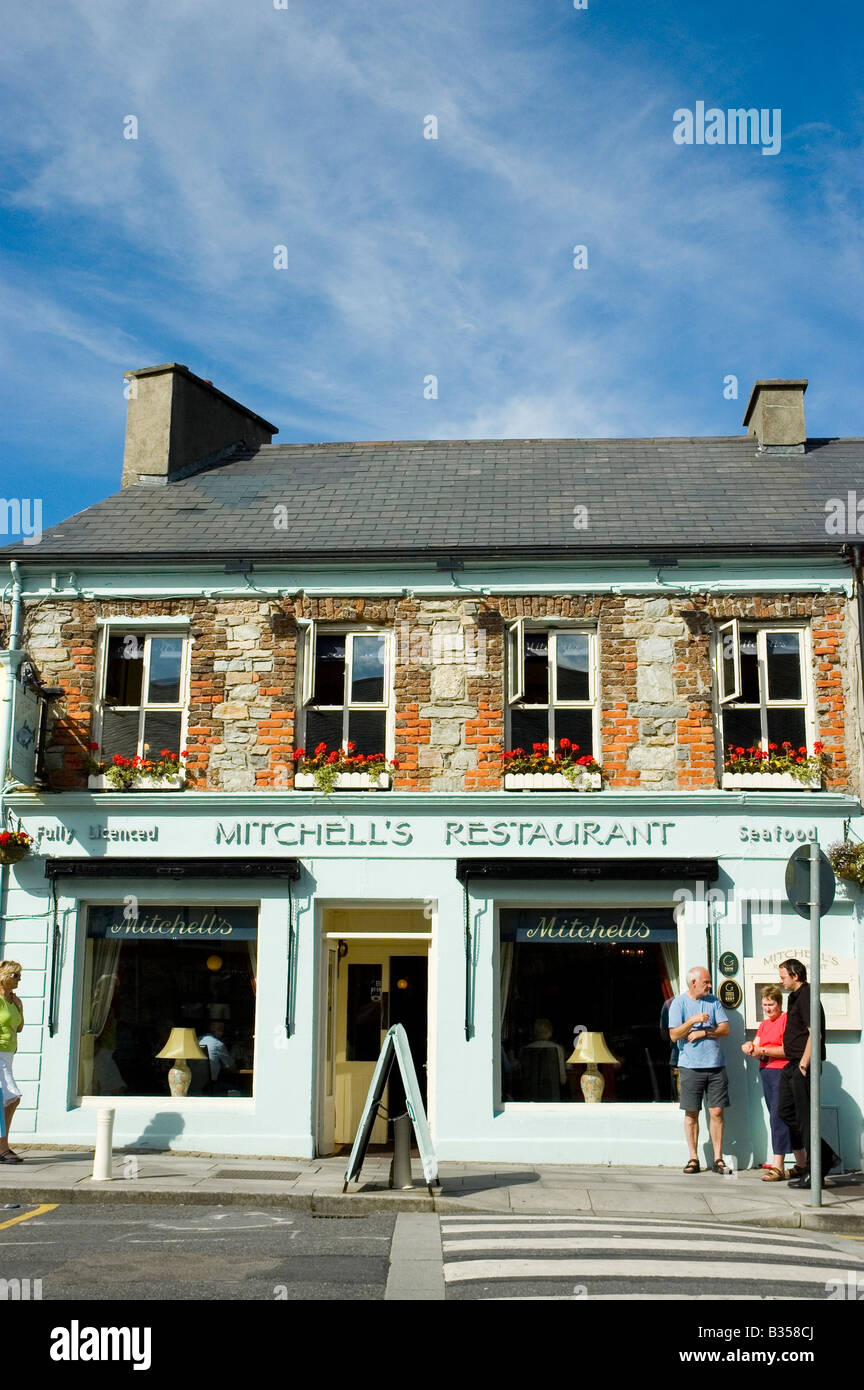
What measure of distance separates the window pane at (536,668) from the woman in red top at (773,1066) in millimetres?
3840

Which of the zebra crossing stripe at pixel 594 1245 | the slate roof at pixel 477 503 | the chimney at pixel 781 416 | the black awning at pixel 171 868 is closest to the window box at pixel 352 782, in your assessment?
the black awning at pixel 171 868

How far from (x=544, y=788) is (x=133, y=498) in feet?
21.6

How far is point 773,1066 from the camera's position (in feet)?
40.9

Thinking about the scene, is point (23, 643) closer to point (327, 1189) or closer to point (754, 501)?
point (327, 1189)

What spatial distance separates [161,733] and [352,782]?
2214mm

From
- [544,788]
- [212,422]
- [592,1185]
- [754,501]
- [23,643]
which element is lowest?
[592,1185]

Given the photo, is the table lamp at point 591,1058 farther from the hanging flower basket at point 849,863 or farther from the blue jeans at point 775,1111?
the hanging flower basket at point 849,863

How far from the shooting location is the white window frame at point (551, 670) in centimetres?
1397

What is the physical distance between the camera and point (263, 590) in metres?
14.4

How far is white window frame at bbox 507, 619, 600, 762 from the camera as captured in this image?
14.0 metres

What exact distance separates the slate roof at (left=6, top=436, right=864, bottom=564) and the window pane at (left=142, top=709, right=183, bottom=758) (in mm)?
1758

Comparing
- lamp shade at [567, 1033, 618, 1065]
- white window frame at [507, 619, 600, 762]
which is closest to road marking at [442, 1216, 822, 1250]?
lamp shade at [567, 1033, 618, 1065]

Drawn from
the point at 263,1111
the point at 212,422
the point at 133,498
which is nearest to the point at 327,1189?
the point at 263,1111

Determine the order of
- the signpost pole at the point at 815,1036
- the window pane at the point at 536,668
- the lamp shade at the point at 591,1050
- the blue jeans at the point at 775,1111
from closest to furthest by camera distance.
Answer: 1. the signpost pole at the point at 815,1036
2. the blue jeans at the point at 775,1111
3. the lamp shade at the point at 591,1050
4. the window pane at the point at 536,668
